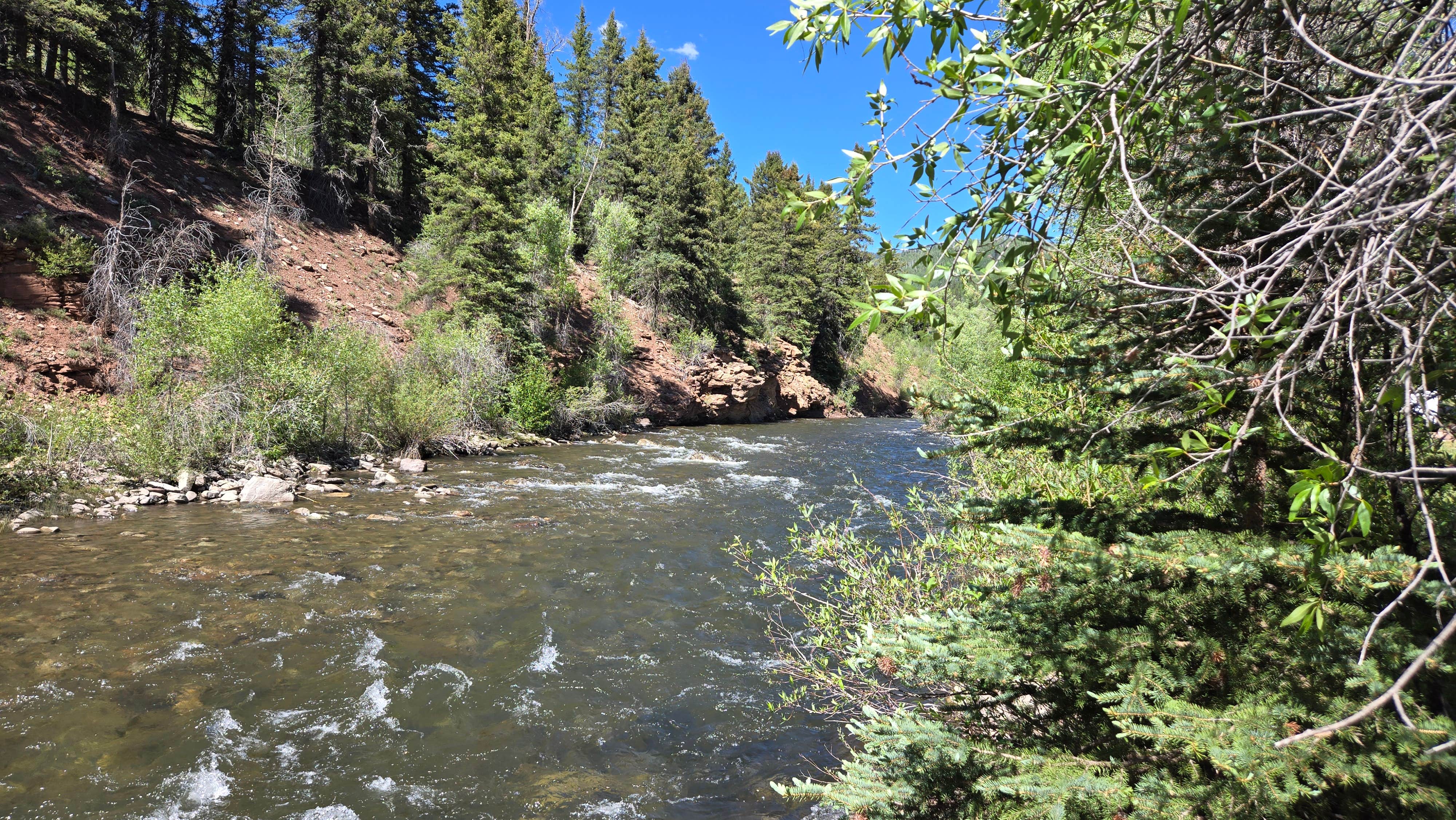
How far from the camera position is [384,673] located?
276 inches

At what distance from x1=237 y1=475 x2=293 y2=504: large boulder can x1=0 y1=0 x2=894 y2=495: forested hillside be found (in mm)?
1472

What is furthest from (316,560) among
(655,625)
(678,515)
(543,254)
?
(543,254)

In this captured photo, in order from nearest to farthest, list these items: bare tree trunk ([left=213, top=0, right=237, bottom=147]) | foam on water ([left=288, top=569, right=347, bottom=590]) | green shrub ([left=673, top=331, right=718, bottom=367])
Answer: foam on water ([left=288, top=569, right=347, bottom=590])
bare tree trunk ([left=213, top=0, right=237, bottom=147])
green shrub ([left=673, top=331, right=718, bottom=367])

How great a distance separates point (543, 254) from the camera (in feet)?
94.8

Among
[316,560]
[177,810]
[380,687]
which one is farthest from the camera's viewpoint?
[316,560]

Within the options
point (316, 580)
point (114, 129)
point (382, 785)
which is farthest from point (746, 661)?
point (114, 129)

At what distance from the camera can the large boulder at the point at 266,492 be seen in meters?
13.0

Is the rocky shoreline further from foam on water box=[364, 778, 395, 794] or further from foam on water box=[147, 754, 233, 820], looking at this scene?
foam on water box=[364, 778, 395, 794]

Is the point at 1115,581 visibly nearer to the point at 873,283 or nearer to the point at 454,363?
the point at 873,283

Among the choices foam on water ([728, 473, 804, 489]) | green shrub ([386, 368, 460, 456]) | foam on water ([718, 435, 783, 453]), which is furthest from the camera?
foam on water ([718, 435, 783, 453])

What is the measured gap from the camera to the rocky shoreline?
11.3 metres

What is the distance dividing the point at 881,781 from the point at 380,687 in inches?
225

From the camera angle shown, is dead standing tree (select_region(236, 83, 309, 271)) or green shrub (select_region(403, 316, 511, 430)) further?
dead standing tree (select_region(236, 83, 309, 271))

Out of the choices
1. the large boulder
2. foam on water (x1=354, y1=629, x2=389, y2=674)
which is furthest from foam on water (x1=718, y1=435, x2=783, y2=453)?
foam on water (x1=354, y1=629, x2=389, y2=674)
